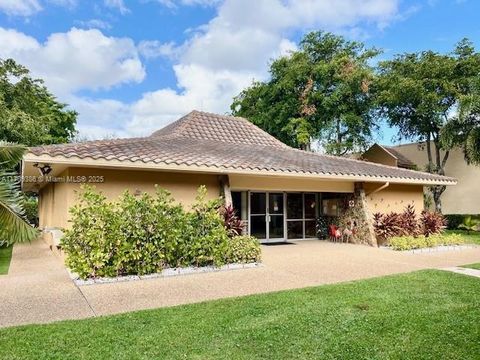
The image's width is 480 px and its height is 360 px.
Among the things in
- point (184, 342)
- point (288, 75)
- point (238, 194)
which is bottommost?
point (184, 342)

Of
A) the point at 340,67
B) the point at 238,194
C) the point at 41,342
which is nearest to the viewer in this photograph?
the point at 41,342

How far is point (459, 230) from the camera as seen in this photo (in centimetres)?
2250

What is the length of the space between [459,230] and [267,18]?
16308mm

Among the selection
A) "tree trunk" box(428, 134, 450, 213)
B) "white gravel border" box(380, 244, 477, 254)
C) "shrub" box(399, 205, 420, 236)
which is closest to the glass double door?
"white gravel border" box(380, 244, 477, 254)

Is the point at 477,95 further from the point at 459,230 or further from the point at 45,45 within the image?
the point at 45,45

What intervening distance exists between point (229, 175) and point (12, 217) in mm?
7691

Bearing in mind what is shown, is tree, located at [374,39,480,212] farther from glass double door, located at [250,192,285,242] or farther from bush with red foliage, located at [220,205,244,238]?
bush with red foliage, located at [220,205,244,238]

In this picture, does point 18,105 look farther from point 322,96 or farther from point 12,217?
point 322,96

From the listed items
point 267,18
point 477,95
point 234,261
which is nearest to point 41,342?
point 234,261

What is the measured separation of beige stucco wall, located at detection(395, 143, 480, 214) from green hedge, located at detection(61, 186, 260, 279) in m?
20.0

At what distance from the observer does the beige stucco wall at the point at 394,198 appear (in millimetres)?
16078

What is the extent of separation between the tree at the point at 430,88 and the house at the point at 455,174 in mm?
1269

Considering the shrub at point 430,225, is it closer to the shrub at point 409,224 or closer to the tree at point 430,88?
the shrub at point 409,224

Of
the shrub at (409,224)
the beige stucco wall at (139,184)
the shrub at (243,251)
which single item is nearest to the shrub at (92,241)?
the beige stucco wall at (139,184)
